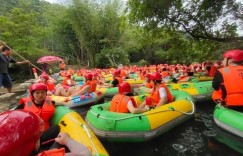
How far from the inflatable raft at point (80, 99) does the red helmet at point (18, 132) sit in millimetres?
6634

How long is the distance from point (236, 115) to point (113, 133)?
234cm

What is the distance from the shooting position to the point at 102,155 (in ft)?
10.8

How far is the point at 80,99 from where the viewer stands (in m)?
8.35

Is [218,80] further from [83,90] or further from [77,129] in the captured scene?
[83,90]

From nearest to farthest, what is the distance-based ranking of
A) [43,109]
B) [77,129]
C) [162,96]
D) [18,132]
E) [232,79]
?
[18,132], [77,129], [43,109], [232,79], [162,96]

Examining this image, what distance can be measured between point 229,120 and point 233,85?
68cm

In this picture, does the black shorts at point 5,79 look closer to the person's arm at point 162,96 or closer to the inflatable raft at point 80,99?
the inflatable raft at point 80,99

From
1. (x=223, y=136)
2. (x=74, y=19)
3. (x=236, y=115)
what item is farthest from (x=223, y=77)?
(x=74, y=19)

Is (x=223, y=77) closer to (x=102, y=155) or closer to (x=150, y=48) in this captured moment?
(x=102, y=155)

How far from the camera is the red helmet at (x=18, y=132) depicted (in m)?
1.43

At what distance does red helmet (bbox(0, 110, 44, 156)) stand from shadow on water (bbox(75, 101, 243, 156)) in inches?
132

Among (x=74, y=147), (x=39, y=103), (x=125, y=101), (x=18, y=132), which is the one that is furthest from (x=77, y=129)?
(x=18, y=132)

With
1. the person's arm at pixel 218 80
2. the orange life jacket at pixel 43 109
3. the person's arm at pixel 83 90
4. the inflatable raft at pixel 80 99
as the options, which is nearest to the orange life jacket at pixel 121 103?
the orange life jacket at pixel 43 109

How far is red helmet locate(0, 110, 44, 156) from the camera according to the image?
1433 millimetres
